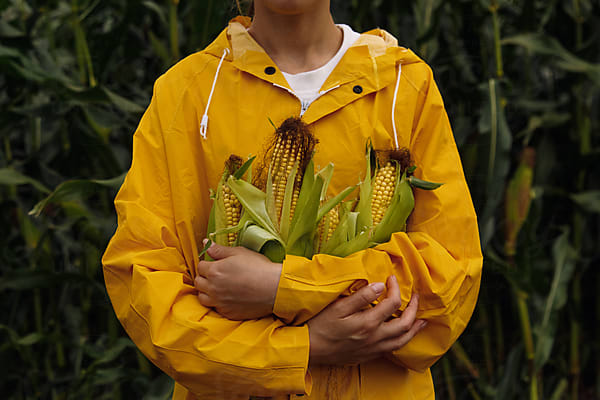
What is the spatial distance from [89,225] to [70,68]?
2.57ft

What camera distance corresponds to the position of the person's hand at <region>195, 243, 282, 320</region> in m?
0.92

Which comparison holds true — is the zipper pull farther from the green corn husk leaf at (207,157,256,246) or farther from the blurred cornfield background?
the blurred cornfield background

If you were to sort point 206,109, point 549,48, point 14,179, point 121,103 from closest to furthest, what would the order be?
point 206,109
point 121,103
point 14,179
point 549,48

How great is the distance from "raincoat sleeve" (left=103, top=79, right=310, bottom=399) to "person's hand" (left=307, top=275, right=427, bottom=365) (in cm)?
3

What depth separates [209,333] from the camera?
92 centimetres

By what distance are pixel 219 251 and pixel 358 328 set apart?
0.82 feet

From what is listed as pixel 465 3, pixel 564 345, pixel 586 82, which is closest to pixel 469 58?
pixel 465 3

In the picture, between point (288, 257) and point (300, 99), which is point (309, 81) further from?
point (288, 257)

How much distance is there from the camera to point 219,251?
95 centimetres

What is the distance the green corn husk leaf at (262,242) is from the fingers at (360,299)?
123 mm

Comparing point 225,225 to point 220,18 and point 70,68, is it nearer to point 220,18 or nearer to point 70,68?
point 220,18

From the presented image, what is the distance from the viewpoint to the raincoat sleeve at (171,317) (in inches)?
35.7

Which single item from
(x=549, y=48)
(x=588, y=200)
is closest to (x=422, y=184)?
(x=549, y=48)

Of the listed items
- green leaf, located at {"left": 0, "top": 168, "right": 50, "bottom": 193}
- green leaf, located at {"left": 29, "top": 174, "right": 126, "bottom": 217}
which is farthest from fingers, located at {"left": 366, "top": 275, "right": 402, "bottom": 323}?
green leaf, located at {"left": 0, "top": 168, "right": 50, "bottom": 193}
